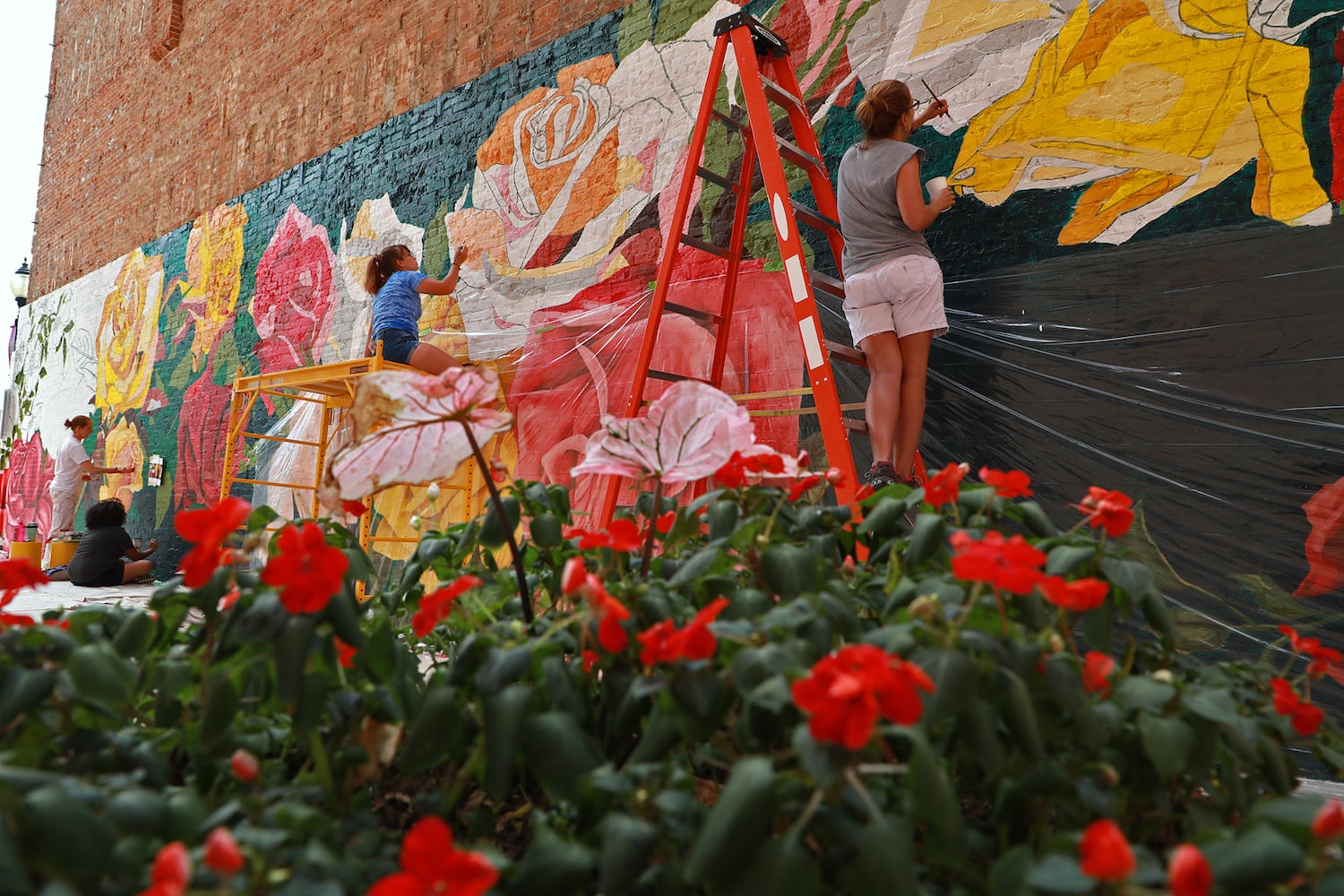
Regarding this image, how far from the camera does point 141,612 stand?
559 millimetres

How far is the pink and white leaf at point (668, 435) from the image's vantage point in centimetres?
68

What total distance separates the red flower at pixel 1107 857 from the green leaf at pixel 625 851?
0.59 feet

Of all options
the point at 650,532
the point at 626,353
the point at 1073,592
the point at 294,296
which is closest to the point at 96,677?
the point at 650,532

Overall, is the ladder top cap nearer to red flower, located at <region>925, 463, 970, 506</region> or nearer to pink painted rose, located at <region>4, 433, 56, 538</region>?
red flower, located at <region>925, 463, 970, 506</region>

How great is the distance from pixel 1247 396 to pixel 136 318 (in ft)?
24.4

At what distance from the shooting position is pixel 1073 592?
19.3 inches

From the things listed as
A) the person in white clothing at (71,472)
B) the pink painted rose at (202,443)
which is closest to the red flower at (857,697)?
the pink painted rose at (202,443)

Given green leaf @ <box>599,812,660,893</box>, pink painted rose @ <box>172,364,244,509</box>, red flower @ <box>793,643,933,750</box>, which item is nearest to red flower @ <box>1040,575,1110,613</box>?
red flower @ <box>793,643,933,750</box>

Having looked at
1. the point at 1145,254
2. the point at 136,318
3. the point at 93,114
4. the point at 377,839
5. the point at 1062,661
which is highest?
the point at 93,114

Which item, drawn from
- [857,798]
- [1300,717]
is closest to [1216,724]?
[1300,717]

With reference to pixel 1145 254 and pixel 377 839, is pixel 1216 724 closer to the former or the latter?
pixel 377 839

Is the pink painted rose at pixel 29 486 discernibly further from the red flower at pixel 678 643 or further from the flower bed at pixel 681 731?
the red flower at pixel 678 643

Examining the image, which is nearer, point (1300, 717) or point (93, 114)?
point (1300, 717)

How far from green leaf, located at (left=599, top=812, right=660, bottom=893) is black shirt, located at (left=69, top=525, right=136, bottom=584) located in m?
6.01
